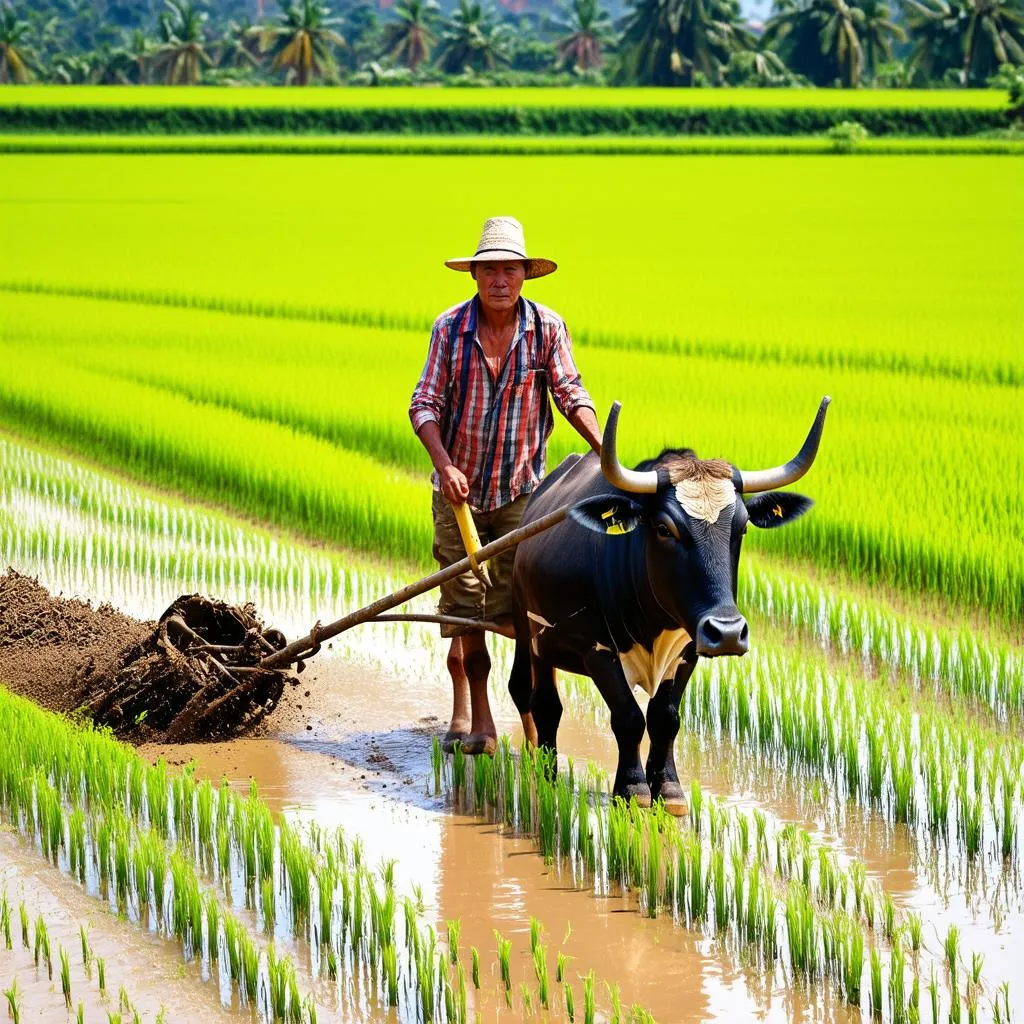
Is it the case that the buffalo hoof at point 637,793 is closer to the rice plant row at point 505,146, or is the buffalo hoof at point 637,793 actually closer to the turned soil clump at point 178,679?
the turned soil clump at point 178,679

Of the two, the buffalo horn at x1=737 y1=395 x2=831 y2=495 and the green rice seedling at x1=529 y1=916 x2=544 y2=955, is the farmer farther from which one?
the green rice seedling at x1=529 y1=916 x2=544 y2=955

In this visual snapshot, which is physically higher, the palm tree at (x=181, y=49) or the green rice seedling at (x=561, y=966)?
the palm tree at (x=181, y=49)

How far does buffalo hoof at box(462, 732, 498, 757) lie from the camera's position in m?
4.69

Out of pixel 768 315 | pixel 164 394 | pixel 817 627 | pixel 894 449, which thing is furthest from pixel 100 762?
pixel 768 315

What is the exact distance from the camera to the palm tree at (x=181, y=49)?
56031mm

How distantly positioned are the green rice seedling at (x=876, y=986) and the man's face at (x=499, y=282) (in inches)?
80.5

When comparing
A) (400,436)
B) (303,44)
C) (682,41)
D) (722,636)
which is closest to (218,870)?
(722,636)

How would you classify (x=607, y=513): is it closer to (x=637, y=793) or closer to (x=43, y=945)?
(x=637, y=793)

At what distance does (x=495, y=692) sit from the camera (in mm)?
5492

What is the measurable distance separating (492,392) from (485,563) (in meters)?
0.50

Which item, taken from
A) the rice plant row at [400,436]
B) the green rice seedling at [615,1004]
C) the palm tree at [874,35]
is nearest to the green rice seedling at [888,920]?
the green rice seedling at [615,1004]

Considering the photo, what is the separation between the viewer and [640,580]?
3.99m

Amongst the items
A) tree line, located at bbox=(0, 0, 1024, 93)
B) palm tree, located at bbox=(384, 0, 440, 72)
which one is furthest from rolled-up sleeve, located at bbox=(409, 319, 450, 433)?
palm tree, located at bbox=(384, 0, 440, 72)

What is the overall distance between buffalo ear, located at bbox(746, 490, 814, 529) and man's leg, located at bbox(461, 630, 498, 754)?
1.07 metres
